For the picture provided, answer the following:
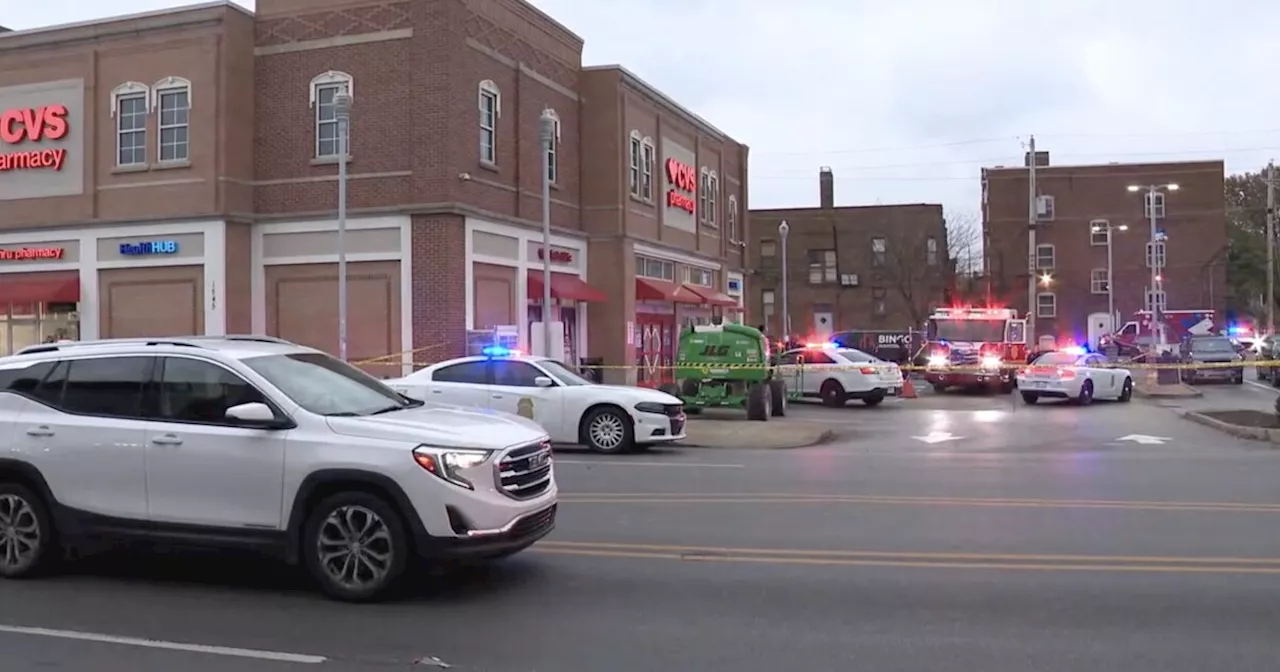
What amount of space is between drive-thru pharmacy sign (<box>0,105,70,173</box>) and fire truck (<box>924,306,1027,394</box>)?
76.4ft

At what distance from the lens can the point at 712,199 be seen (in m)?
41.3

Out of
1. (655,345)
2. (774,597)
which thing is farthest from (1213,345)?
(774,597)

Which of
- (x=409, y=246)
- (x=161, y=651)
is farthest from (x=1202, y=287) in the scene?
(x=161, y=651)

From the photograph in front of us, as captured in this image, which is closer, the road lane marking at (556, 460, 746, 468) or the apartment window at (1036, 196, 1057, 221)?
the road lane marking at (556, 460, 746, 468)

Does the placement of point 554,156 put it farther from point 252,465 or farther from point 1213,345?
point 1213,345

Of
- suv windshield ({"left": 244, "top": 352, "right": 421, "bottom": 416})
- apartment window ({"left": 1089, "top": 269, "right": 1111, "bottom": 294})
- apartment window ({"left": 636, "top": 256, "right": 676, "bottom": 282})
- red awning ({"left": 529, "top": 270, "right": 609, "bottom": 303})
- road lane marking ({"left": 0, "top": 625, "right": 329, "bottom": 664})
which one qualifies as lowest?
road lane marking ({"left": 0, "top": 625, "right": 329, "bottom": 664})

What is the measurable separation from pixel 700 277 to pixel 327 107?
17.5 metres

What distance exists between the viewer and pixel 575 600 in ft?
24.0

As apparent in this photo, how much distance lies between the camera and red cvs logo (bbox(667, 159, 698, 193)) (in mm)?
35531

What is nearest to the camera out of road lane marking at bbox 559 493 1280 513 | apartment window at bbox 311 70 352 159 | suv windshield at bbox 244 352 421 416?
suv windshield at bbox 244 352 421 416

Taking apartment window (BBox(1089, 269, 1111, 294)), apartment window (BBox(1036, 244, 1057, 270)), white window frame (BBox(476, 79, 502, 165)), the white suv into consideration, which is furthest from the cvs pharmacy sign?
apartment window (BBox(1089, 269, 1111, 294))

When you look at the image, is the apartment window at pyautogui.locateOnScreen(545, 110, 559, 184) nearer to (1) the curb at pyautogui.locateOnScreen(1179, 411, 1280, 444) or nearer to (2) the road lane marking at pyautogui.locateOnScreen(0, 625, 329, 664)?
(1) the curb at pyautogui.locateOnScreen(1179, 411, 1280, 444)

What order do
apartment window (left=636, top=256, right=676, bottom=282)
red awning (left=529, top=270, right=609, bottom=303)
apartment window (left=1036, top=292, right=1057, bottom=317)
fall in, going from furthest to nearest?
apartment window (left=1036, top=292, right=1057, bottom=317) → apartment window (left=636, top=256, right=676, bottom=282) → red awning (left=529, top=270, right=609, bottom=303)

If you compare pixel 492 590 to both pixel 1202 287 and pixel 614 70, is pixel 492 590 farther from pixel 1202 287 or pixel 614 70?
pixel 1202 287
